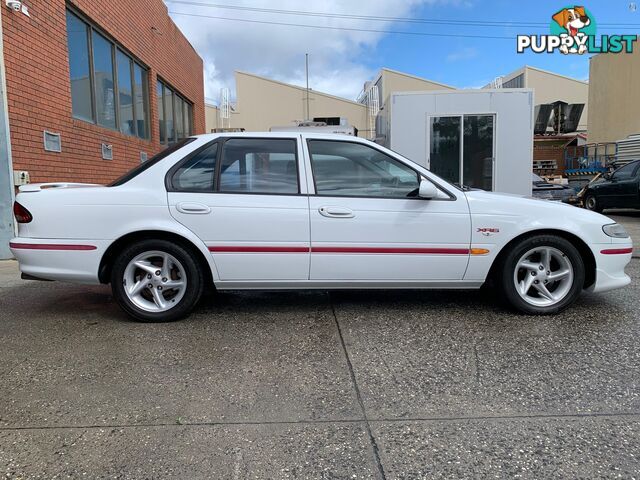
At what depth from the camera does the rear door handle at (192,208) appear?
14.3 ft

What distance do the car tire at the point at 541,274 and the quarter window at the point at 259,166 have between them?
196 cm

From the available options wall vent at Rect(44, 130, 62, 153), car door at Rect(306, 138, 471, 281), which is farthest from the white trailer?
car door at Rect(306, 138, 471, 281)

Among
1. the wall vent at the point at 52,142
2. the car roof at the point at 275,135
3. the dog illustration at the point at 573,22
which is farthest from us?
the dog illustration at the point at 573,22

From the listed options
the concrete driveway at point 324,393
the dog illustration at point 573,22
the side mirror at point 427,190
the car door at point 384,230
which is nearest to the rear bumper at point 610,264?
the concrete driveway at point 324,393

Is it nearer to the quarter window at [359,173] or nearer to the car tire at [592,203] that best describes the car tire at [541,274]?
the quarter window at [359,173]

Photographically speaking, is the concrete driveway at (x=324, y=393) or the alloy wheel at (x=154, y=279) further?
the alloy wheel at (x=154, y=279)

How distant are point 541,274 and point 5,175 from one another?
255 inches

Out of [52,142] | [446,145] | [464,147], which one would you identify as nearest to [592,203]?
[464,147]

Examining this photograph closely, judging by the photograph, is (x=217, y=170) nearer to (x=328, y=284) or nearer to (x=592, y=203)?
(x=328, y=284)

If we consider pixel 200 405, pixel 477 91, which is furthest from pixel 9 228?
pixel 477 91

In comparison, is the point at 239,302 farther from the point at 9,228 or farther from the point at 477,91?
the point at 477,91

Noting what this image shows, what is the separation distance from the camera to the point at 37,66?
730cm

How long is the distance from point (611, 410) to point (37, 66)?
778 cm

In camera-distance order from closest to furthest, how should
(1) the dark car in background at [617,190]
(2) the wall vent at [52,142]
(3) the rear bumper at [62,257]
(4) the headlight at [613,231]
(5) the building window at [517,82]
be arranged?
(3) the rear bumper at [62,257] < (4) the headlight at [613,231] < (2) the wall vent at [52,142] < (1) the dark car in background at [617,190] < (5) the building window at [517,82]
